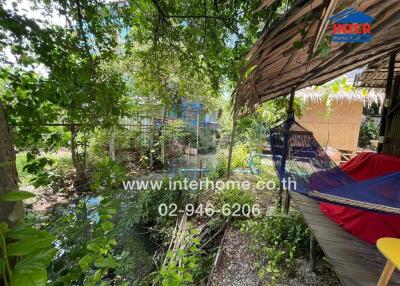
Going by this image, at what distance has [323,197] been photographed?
132cm

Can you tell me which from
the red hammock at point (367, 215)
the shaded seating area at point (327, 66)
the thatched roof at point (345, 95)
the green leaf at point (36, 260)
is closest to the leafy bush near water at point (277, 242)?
the shaded seating area at point (327, 66)

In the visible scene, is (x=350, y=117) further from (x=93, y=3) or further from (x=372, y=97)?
(x=93, y=3)

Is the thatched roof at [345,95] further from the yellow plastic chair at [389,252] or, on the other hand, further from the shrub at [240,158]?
the yellow plastic chair at [389,252]

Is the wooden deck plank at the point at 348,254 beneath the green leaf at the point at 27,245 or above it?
beneath

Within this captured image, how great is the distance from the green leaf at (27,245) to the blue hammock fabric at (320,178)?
1394mm

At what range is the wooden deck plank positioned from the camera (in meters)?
1.32

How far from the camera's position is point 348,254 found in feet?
4.95

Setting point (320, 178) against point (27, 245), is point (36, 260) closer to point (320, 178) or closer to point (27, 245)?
point (27, 245)

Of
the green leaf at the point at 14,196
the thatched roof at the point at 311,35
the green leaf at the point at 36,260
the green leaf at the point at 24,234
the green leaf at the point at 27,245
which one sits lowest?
the green leaf at the point at 36,260

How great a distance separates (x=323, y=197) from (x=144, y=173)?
4.47 metres

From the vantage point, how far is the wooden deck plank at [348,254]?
1.32m

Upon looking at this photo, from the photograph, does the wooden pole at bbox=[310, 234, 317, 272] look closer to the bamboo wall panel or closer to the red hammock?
the red hammock

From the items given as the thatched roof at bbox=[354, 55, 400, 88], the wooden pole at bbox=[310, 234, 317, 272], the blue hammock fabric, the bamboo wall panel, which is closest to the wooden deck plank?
the wooden pole at bbox=[310, 234, 317, 272]

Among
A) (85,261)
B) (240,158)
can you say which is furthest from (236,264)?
(240,158)
